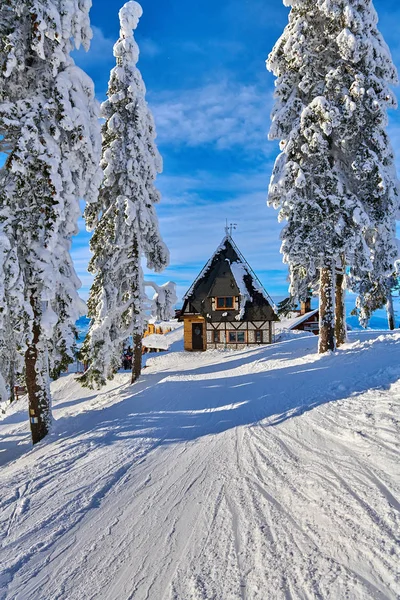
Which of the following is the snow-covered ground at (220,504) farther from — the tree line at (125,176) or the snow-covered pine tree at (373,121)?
the snow-covered pine tree at (373,121)

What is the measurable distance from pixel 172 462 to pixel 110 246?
41.7 ft

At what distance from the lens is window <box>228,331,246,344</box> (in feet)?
98.3

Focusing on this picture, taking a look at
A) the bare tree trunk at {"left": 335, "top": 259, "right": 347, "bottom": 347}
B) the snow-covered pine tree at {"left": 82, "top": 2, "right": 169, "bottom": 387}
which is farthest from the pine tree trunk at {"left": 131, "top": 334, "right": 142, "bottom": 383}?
the bare tree trunk at {"left": 335, "top": 259, "right": 347, "bottom": 347}

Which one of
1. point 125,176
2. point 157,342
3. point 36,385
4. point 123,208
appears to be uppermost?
point 125,176

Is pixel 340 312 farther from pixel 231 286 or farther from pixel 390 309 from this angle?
pixel 390 309

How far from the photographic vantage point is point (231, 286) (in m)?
29.4

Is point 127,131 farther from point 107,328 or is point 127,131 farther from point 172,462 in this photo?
point 172,462

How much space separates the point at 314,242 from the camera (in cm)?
1406

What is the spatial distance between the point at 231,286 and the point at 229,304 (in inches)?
59.5

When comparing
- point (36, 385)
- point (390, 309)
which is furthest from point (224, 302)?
point (36, 385)

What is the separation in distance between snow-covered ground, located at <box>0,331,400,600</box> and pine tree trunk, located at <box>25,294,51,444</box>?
24.7 inches

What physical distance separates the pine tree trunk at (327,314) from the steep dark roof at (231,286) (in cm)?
1472

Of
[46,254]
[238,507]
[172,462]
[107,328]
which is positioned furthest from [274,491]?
[107,328]

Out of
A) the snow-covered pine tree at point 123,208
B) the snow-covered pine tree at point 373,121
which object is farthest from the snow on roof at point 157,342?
the snow-covered pine tree at point 373,121
